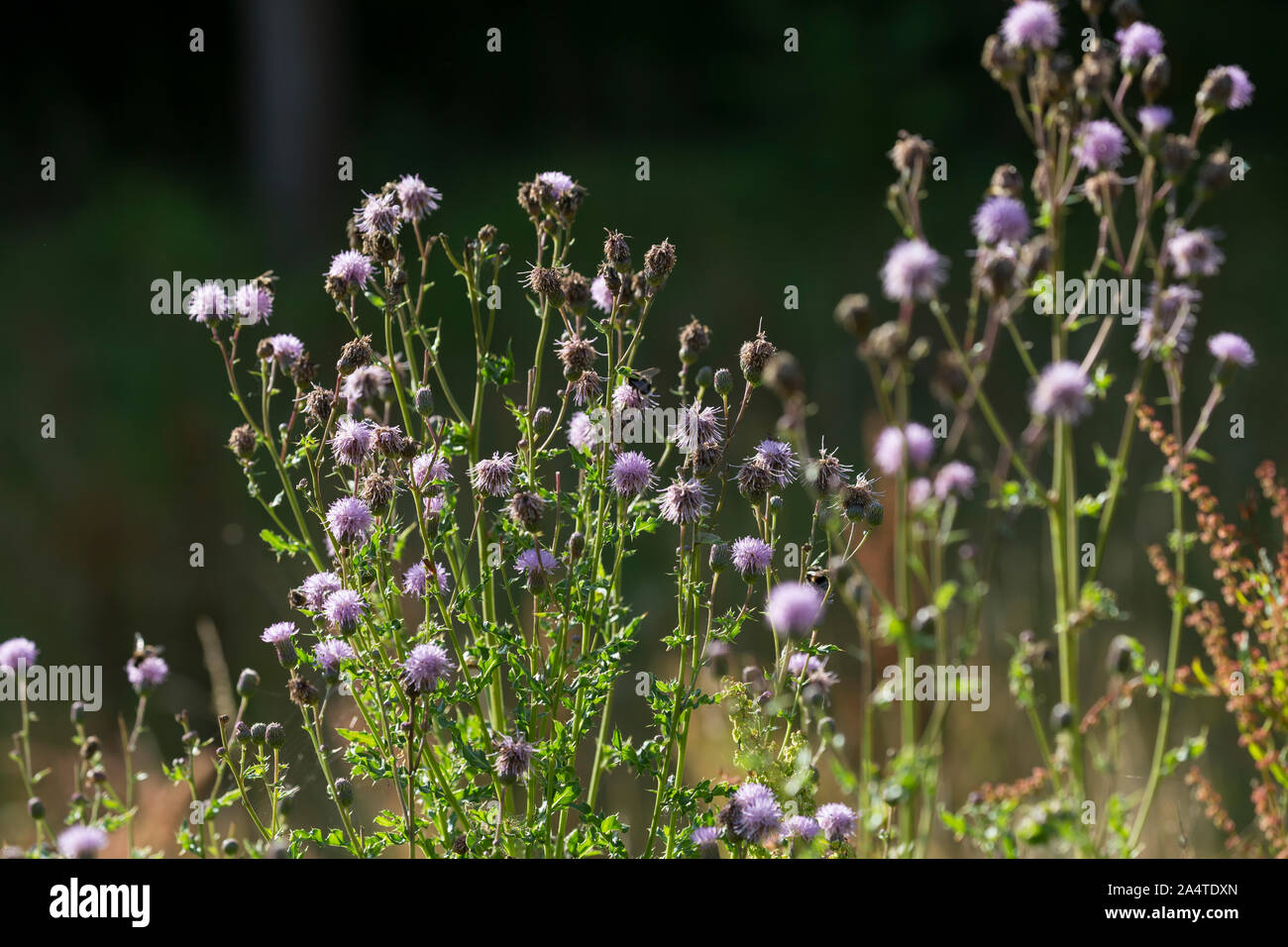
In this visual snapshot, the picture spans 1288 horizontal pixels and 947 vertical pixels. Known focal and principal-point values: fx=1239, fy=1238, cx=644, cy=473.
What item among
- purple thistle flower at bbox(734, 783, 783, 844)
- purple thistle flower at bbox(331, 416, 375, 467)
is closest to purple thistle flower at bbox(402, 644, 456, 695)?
purple thistle flower at bbox(331, 416, 375, 467)

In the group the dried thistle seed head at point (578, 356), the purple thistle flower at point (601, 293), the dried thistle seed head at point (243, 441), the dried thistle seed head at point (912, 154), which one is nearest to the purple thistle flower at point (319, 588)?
the dried thistle seed head at point (243, 441)

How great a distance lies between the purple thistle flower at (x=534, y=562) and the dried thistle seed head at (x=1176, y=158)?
953mm

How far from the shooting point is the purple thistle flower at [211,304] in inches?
74.8

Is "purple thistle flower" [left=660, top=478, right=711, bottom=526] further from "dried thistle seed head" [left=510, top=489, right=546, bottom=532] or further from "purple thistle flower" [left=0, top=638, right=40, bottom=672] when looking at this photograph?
"purple thistle flower" [left=0, top=638, right=40, bottom=672]

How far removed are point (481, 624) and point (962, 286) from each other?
5009 millimetres

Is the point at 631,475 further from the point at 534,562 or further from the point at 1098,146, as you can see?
the point at 1098,146

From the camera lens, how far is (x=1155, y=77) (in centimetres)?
137

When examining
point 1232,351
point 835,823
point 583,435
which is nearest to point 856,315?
point 1232,351

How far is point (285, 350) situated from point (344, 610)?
444mm

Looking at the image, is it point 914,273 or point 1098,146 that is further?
point 1098,146

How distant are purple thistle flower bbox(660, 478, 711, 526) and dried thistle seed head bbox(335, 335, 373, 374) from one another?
0.50 meters

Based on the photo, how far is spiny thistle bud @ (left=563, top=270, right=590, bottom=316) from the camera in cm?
180

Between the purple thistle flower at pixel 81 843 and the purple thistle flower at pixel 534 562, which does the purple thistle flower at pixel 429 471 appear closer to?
the purple thistle flower at pixel 534 562
